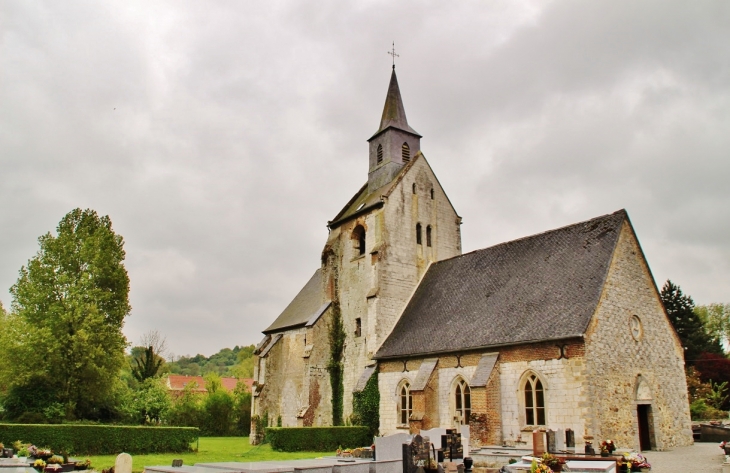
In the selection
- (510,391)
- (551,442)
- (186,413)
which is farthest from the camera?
(186,413)

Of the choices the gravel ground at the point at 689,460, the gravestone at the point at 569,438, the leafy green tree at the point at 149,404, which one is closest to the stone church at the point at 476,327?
the gravestone at the point at 569,438

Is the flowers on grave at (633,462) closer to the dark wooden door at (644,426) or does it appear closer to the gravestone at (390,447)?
the gravestone at (390,447)

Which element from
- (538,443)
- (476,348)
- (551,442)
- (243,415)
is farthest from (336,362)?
(243,415)

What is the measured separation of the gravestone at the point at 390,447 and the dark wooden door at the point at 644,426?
11.2m

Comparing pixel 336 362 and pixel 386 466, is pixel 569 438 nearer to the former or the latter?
pixel 386 466

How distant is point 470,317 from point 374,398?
672 cm

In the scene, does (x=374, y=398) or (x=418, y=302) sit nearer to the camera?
(x=374, y=398)

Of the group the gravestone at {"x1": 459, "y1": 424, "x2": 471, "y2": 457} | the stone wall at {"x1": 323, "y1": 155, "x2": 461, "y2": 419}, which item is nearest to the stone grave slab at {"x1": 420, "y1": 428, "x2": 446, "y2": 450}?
the gravestone at {"x1": 459, "y1": 424, "x2": 471, "y2": 457}

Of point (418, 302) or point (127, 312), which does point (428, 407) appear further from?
point (127, 312)

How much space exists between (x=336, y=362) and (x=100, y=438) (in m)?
12.5

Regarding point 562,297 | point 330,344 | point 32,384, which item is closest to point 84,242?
point 32,384

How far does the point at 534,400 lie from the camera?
2122 centimetres

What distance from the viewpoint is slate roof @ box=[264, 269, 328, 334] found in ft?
127

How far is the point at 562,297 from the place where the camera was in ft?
73.5
